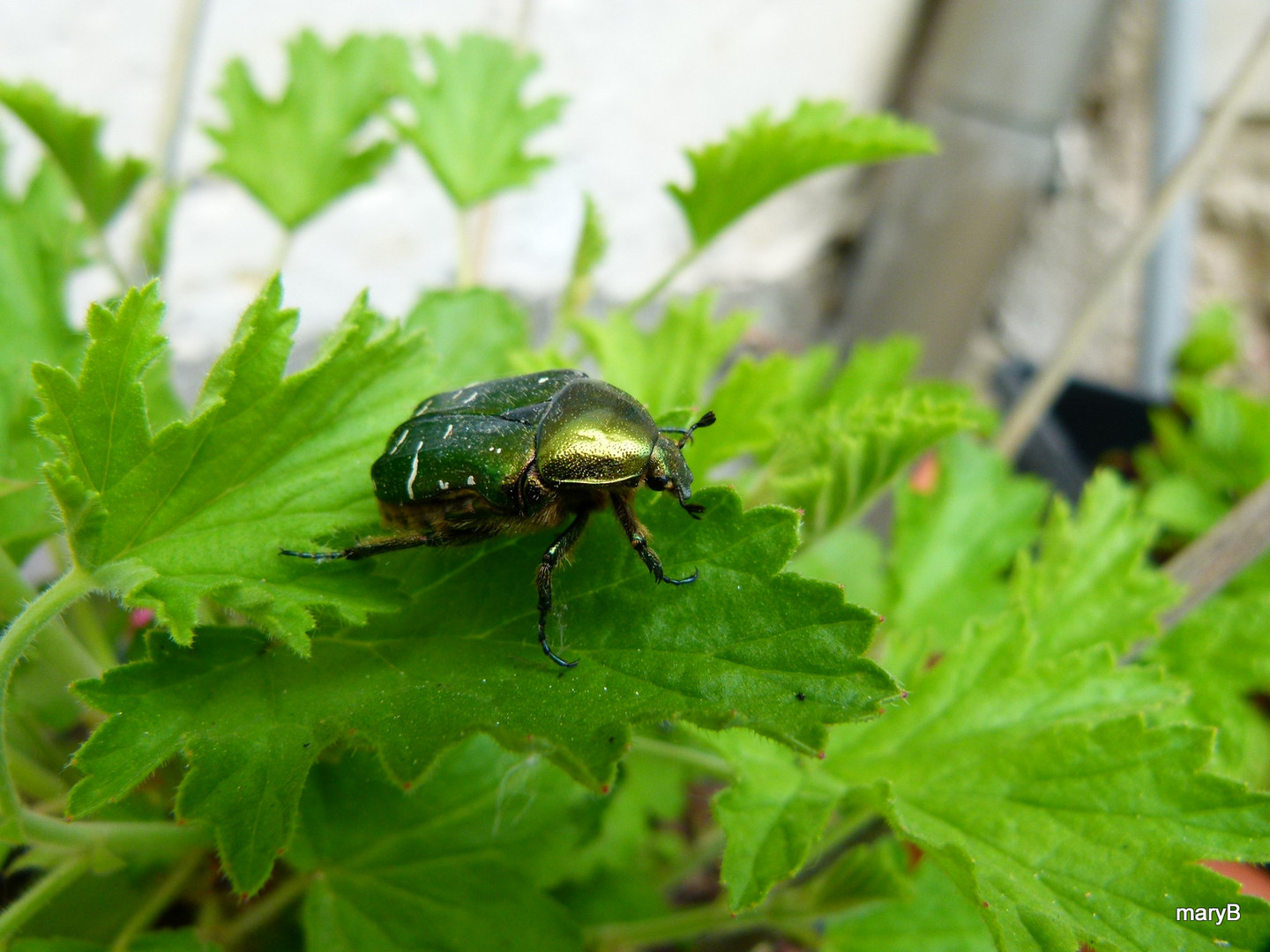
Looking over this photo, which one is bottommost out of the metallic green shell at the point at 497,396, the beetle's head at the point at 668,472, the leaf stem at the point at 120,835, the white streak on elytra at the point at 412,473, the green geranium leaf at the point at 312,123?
the leaf stem at the point at 120,835

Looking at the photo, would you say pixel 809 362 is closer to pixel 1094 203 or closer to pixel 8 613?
pixel 8 613

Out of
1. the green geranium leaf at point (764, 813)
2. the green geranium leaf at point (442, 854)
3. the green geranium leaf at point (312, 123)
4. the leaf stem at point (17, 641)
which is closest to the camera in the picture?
the leaf stem at point (17, 641)

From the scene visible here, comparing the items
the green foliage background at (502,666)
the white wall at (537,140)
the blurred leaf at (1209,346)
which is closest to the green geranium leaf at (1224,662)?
the green foliage background at (502,666)

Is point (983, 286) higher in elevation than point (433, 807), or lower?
higher

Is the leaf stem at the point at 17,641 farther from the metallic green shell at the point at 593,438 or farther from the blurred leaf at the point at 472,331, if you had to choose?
the blurred leaf at the point at 472,331

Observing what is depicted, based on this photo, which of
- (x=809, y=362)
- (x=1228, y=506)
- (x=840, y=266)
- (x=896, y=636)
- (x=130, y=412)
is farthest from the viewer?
(x=840, y=266)

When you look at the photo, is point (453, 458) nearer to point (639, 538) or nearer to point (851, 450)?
point (639, 538)

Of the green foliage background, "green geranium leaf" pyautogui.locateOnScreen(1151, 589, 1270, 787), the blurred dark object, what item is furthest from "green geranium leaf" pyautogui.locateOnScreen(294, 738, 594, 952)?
the blurred dark object

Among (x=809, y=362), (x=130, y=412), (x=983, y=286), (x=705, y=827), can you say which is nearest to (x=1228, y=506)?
(x=809, y=362)
